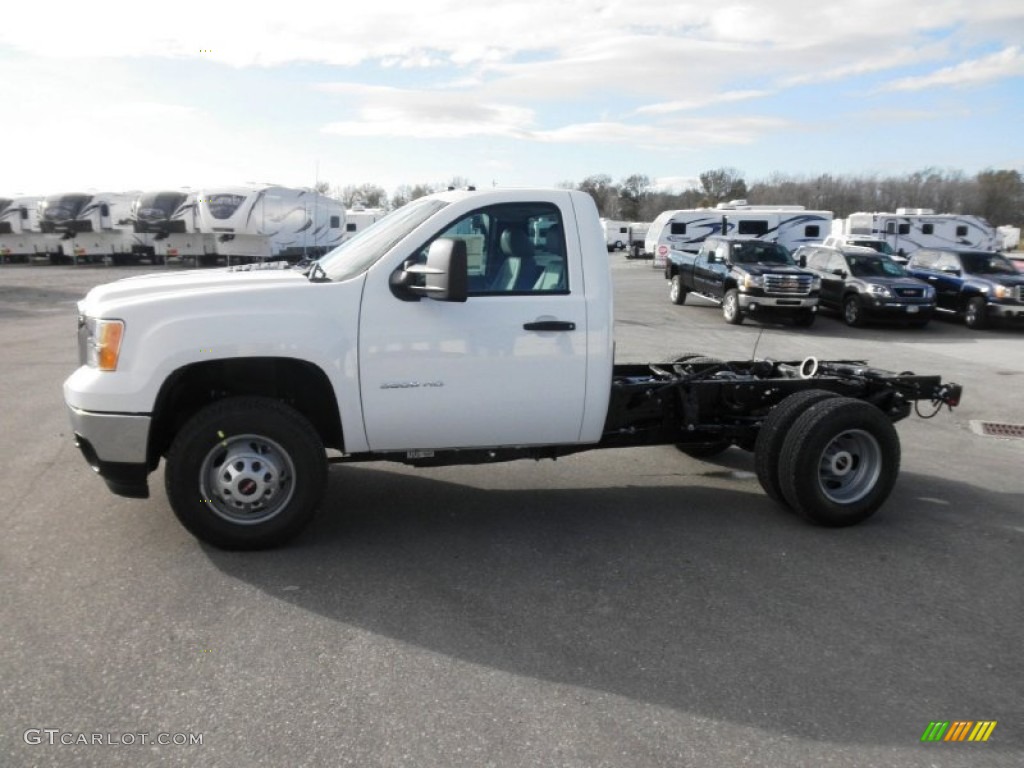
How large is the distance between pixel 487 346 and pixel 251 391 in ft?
4.85

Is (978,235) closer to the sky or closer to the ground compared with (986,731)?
closer to the sky

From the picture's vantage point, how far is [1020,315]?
57.7 ft

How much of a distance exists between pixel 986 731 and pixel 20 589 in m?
4.50

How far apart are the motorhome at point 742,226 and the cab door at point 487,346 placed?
27.2 m

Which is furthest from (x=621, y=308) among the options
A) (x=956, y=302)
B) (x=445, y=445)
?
(x=445, y=445)

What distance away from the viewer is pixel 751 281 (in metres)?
17.7

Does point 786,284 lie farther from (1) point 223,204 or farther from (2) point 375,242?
(1) point 223,204

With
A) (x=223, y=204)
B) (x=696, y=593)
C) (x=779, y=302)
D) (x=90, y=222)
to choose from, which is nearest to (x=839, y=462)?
(x=696, y=593)

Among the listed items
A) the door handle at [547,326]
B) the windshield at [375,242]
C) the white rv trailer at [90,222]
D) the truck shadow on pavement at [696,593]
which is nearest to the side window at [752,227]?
the white rv trailer at [90,222]

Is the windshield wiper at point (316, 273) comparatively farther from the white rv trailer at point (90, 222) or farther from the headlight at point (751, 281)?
the white rv trailer at point (90, 222)

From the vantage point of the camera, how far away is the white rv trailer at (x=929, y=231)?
32.2 m

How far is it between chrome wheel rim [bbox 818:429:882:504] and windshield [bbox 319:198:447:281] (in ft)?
9.87

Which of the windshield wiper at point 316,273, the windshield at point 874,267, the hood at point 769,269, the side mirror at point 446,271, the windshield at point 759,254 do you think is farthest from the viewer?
the windshield at point 759,254

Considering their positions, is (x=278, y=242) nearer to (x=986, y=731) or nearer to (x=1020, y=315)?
(x=1020, y=315)
